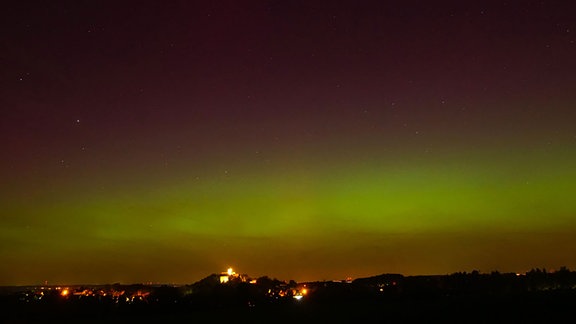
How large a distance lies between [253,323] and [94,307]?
86.7ft

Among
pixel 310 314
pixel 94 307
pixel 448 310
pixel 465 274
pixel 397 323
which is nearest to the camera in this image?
pixel 397 323

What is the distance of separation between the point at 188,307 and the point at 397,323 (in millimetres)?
32256

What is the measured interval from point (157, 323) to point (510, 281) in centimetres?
3929

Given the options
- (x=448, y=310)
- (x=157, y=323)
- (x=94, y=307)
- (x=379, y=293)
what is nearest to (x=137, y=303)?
(x=94, y=307)

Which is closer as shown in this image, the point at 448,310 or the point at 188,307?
the point at 448,310

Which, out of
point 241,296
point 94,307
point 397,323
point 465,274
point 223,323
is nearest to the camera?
point 397,323

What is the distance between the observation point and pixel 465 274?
81062mm

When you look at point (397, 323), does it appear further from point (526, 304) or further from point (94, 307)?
point (94, 307)

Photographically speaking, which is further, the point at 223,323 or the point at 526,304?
the point at 223,323

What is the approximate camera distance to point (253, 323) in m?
36.8

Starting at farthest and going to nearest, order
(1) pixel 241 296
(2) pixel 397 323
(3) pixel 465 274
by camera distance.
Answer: (3) pixel 465 274 < (1) pixel 241 296 < (2) pixel 397 323

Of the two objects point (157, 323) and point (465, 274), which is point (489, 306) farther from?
point (465, 274)

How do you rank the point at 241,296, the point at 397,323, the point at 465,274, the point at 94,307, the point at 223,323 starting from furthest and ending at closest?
1. the point at 465,274
2. the point at 241,296
3. the point at 94,307
4. the point at 223,323
5. the point at 397,323

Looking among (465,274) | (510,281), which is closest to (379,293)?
(510,281)
